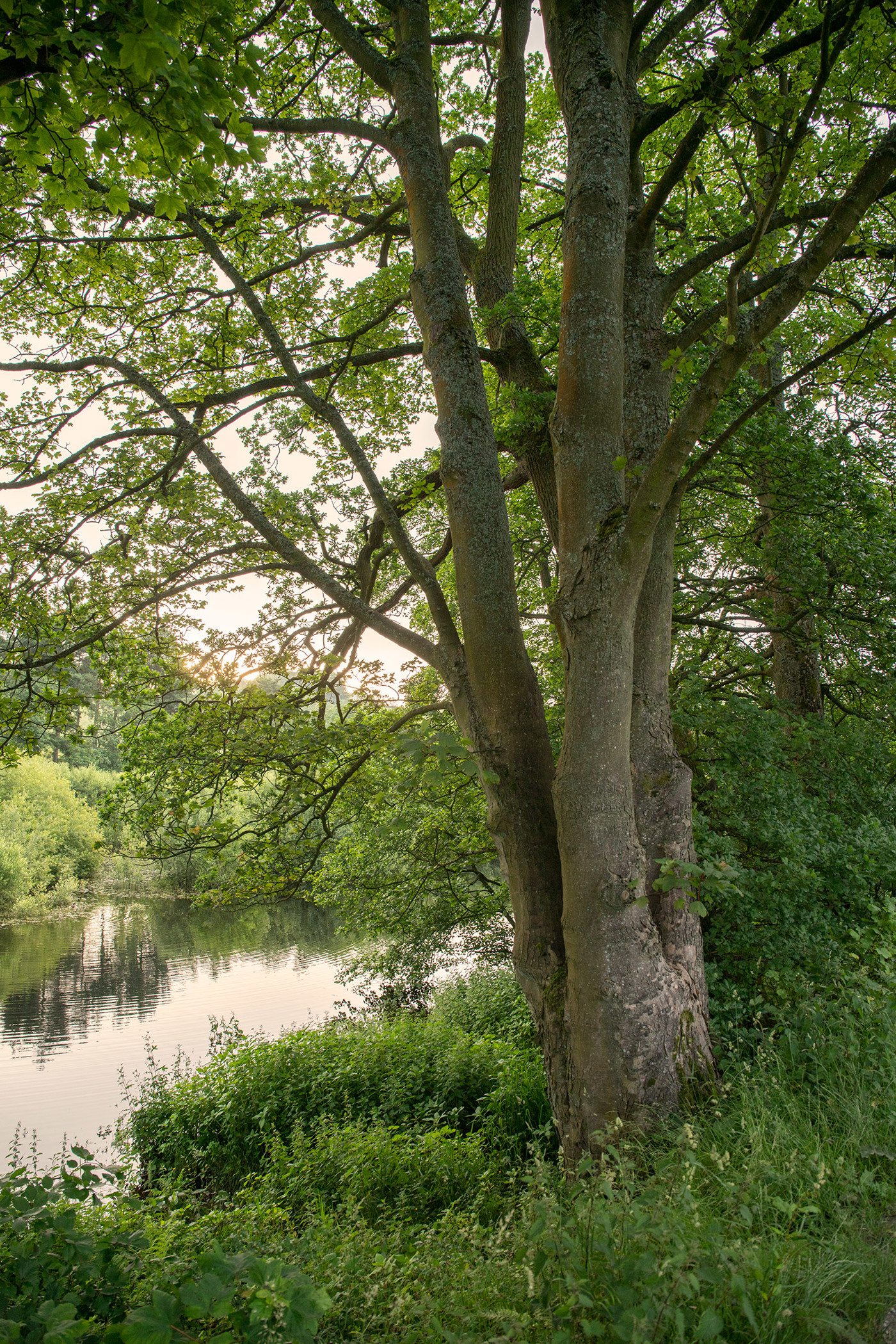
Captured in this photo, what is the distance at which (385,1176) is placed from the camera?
4.89m

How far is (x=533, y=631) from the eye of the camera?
9531 mm

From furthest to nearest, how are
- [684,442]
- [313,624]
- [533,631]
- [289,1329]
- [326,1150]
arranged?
[533,631] < [313,624] < [326,1150] < [684,442] < [289,1329]

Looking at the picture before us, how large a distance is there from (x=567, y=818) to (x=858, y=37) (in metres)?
5.45

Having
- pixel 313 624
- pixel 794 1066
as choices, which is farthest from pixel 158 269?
pixel 794 1066

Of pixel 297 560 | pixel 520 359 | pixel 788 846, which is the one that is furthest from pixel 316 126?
pixel 788 846

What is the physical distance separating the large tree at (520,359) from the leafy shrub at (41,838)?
20149mm

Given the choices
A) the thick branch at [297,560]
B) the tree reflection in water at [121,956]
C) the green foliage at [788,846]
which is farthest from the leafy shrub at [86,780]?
the green foliage at [788,846]

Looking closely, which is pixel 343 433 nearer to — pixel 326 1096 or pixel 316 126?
pixel 316 126

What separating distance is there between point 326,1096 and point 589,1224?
236 inches

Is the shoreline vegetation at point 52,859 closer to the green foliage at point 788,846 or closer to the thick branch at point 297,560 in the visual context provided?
the thick branch at point 297,560

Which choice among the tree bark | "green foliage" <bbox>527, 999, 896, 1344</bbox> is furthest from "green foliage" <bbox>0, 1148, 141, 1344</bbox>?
the tree bark

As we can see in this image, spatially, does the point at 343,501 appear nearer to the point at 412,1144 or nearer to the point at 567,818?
the point at 567,818

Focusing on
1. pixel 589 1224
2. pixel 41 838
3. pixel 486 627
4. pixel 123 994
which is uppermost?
pixel 486 627

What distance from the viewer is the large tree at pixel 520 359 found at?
10.7 ft
